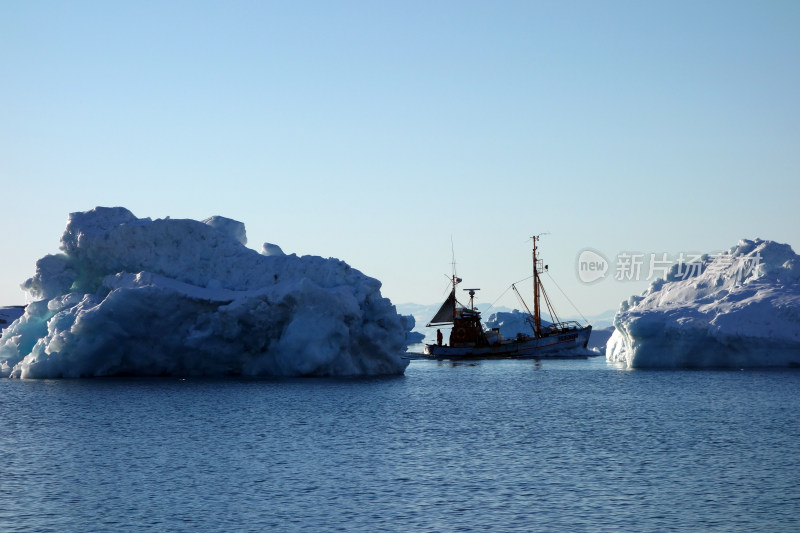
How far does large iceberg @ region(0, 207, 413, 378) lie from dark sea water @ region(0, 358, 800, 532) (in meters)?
3.63

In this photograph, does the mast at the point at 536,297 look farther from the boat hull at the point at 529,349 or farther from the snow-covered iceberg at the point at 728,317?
the snow-covered iceberg at the point at 728,317

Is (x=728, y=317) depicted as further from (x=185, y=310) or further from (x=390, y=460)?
(x=390, y=460)

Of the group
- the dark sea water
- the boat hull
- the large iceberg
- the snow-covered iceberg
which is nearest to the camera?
the dark sea water

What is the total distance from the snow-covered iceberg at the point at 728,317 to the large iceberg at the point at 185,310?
64.7 ft

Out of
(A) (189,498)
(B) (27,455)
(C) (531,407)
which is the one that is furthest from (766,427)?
(B) (27,455)

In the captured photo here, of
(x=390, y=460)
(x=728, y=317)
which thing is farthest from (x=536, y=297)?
(x=390, y=460)

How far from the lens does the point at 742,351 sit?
200 ft

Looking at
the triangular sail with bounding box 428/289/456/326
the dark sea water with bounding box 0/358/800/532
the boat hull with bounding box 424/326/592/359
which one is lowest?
the dark sea water with bounding box 0/358/800/532

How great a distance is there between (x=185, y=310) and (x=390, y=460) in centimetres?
2568

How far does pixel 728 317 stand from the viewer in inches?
2330

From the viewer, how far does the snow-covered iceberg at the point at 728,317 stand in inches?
2309

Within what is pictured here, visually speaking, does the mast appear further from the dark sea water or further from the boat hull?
the dark sea water

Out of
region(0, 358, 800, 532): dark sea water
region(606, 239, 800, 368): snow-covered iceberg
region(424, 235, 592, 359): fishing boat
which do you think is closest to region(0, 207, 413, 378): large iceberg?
region(0, 358, 800, 532): dark sea water

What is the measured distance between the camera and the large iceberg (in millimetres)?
48625
